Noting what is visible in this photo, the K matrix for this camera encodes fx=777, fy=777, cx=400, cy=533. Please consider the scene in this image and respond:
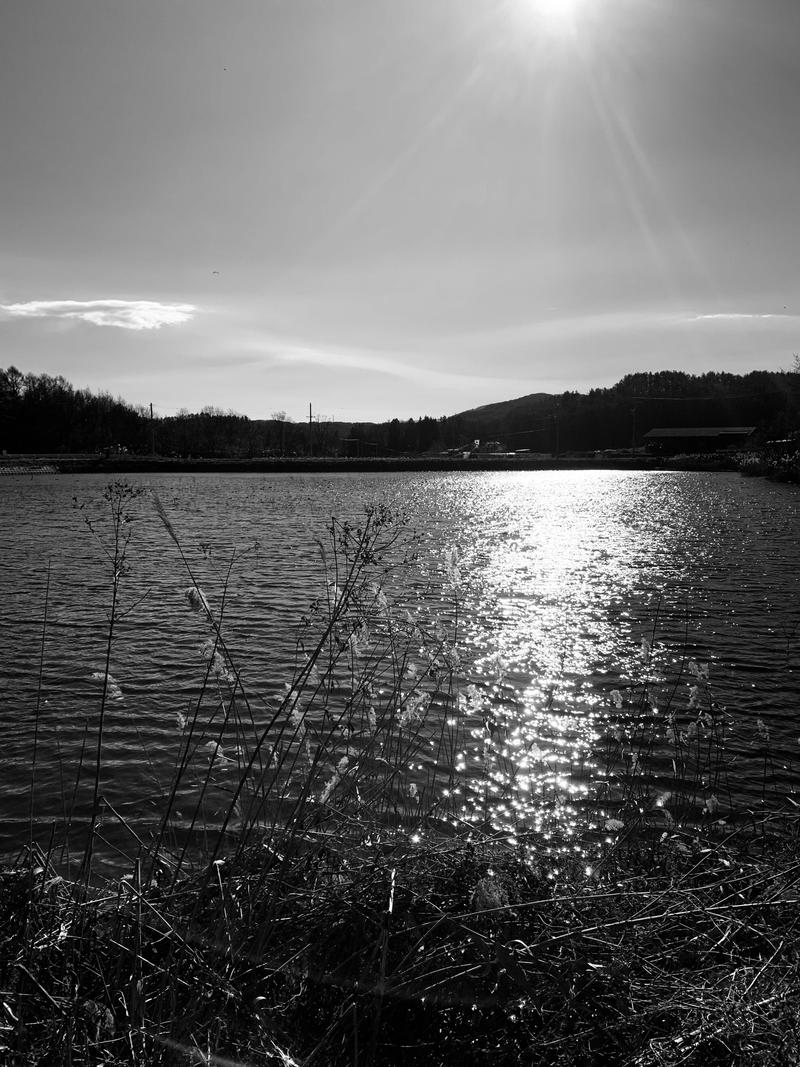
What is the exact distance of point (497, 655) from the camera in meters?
6.43

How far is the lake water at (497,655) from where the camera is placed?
7.68 meters

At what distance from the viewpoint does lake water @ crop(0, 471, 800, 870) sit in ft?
25.2

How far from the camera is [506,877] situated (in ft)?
13.6

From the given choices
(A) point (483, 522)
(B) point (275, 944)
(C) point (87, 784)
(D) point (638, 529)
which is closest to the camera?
(B) point (275, 944)

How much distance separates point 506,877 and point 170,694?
7.57 metres

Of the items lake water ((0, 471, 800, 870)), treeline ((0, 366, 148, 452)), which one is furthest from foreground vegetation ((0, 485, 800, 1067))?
treeline ((0, 366, 148, 452))

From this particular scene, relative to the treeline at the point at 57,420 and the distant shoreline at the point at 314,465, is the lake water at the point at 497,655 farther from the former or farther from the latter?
the treeline at the point at 57,420

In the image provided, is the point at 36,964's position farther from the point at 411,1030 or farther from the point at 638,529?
the point at 638,529

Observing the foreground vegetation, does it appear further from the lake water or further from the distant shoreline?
the distant shoreline

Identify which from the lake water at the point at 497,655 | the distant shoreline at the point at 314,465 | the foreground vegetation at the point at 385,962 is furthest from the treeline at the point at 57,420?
the foreground vegetation at the point at 385,962

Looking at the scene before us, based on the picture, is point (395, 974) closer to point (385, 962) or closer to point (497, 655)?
point (385, 962)

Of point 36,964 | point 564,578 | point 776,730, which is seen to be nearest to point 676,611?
point 564,578

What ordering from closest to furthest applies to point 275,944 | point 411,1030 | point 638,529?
point 411,1030 < point 275,944 < point 638,529

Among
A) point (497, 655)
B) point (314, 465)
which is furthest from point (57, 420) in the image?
point (497, 655)
